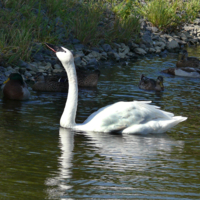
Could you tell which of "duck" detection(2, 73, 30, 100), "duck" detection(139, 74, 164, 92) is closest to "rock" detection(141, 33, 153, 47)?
"duck" detection(139, 74, 164, 92)

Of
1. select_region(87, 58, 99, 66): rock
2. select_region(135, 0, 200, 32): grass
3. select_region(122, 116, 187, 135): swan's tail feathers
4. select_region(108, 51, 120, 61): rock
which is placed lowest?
select_region(122, 116, 187, 135): swan's tail feathers

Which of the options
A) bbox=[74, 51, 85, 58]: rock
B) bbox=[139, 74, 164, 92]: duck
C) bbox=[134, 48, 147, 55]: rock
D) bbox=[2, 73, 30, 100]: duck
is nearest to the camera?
bbox=[2, 73, 30, 100]: duck

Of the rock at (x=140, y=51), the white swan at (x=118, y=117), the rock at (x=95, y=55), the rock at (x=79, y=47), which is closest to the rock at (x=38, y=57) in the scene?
the rock at (x=79, y=47)

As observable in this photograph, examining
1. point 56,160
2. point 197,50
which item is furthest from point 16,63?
point 197,50

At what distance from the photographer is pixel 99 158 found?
645 cm

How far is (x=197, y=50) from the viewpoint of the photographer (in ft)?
71.4

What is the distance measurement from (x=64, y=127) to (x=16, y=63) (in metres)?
6.00

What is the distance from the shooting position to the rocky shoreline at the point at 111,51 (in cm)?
1420

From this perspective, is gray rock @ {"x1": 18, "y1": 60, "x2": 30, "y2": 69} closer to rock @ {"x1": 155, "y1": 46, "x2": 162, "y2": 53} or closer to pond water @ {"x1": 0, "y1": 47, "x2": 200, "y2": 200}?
pond water @ {"x1": 0, "y1": 47, "x2": 200, "y2": 200}

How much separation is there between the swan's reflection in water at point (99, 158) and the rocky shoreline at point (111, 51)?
18.6 ft

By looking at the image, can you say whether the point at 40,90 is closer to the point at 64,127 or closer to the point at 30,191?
the point at 64,127

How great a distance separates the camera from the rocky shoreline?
1420 centimetres

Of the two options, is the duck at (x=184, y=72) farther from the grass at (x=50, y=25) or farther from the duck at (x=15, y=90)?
the duck at (x=15, y=90)

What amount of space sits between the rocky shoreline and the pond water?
3.26m
